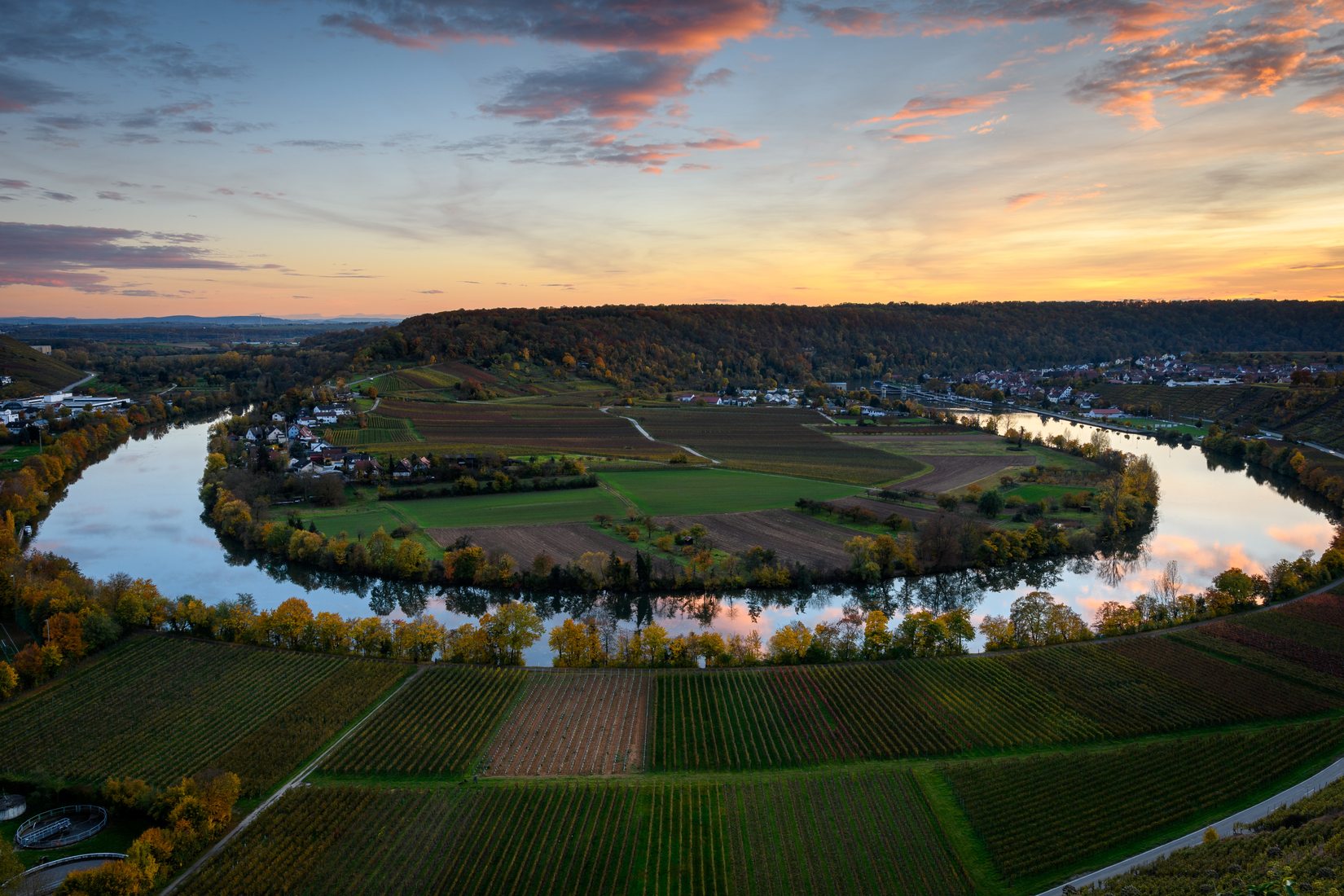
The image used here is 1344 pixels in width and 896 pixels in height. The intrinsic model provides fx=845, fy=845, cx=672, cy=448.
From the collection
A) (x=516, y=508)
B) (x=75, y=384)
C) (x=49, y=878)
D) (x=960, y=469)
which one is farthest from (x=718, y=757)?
(x=75, y=384)

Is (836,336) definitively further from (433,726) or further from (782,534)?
(433,726)

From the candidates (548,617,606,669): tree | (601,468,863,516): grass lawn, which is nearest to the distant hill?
(601,468,863,516): grass lawn

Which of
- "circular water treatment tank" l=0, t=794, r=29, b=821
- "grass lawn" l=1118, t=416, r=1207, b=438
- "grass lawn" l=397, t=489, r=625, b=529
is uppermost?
"grass lawn" l=1118, t=416, r=1207, b=438

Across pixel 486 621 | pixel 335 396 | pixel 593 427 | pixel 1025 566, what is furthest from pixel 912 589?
pixel 335 396

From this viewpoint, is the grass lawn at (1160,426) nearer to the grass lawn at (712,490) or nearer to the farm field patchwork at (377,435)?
the grass lawn at (712,490)

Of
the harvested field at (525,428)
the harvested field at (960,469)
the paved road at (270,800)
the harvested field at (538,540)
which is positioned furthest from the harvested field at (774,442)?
the paved road at (270,800)

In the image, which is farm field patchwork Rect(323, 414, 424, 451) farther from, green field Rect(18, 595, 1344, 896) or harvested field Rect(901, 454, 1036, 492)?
harvested field Rect(901, 454, 1036, 492)
